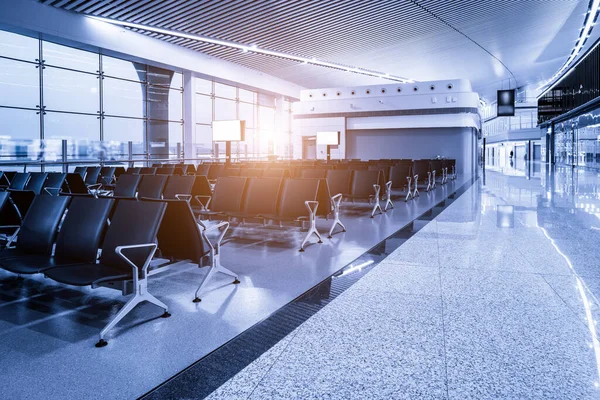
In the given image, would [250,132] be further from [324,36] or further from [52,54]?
[52,54]

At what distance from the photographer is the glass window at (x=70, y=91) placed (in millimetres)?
13008

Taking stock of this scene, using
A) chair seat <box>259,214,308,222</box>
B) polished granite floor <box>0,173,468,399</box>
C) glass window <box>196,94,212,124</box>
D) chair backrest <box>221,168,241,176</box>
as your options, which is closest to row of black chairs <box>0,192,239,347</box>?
polished granite floor <box>0,173,468,399</box>

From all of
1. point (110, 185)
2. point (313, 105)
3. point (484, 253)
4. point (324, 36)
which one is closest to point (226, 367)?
point (484, 253)

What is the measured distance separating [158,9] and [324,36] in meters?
5.73

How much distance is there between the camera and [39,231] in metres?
3.62

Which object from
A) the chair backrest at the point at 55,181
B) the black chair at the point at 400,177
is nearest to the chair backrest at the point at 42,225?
the chair backrest at the point at 55,181

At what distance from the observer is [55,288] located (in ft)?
12.5

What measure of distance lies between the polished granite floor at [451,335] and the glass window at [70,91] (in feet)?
38.9

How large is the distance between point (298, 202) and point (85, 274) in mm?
3178

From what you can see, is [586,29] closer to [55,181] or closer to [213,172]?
[213,172]

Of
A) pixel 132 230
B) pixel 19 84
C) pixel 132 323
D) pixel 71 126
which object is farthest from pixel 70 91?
pixel 132 323

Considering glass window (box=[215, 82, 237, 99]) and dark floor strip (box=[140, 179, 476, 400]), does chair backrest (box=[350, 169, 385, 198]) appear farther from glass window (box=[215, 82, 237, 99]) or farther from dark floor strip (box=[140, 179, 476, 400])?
glass window (box=[215, 82, 237, 99])

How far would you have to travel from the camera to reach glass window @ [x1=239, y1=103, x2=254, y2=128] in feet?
72.1

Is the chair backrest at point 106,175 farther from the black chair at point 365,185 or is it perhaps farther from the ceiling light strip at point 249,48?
the ceiling light strip at point 249,48
